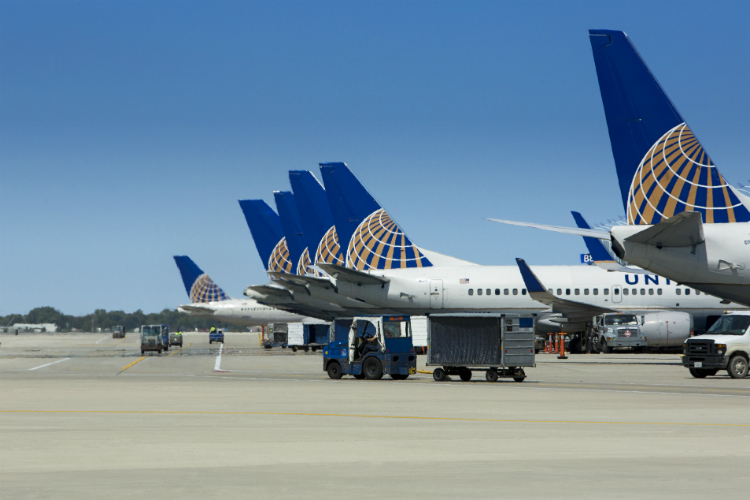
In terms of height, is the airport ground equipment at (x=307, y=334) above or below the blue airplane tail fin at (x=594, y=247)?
below

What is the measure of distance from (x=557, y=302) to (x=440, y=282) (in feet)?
20.7

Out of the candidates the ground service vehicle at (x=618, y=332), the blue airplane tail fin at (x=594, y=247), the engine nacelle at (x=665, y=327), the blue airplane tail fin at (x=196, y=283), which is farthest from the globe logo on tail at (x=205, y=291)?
the engine nacelle at (x=665, y=327)

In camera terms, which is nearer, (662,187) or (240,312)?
(662,187)

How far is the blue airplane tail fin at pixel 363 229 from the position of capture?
162 feet

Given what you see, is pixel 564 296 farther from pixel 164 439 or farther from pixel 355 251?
pixel 164 439

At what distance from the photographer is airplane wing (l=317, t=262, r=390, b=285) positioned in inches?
1737

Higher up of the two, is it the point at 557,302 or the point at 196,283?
the point at 196,283

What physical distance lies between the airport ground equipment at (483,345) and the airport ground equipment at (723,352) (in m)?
5.12

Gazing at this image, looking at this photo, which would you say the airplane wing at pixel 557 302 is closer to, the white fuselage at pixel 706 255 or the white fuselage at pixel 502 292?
the white fuselage at pixel 502 292

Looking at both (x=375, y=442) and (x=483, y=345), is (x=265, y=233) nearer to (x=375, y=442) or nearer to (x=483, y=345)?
(x=483, y=345)

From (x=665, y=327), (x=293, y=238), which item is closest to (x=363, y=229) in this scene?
(x=665, y=327)

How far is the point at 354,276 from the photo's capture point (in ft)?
149

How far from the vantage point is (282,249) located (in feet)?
247

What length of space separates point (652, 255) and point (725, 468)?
1779cm
